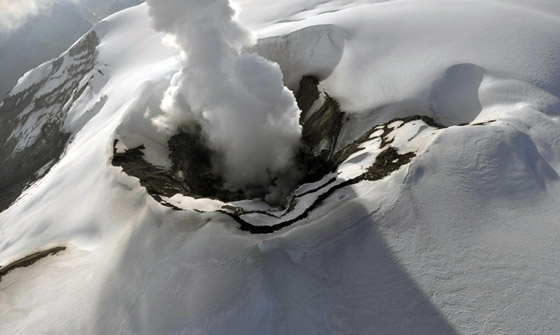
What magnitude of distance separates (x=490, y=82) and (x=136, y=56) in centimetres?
4000

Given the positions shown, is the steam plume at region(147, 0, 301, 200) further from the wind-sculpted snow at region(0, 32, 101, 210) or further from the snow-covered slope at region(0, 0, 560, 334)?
the wind-sculpted snow at region(0, 32, 101, 210)

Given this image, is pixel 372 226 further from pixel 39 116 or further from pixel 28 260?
pixel 39 116

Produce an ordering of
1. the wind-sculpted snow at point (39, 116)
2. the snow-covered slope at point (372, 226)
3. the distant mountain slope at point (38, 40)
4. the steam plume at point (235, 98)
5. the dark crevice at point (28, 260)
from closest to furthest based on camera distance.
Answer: the snow-covered slope at point (372, 226) < the dark crevice at point (28, 260) < the steam plume at point (235, 98) < the wind-sculpted snow at point (39, 116) < the distant mountain slope at point (38, 40)

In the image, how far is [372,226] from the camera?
11.2 metres

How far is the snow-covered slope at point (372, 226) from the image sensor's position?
31.2 feet

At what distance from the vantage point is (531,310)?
873 cm

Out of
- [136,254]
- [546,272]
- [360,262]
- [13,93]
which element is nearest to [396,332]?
[360,262]

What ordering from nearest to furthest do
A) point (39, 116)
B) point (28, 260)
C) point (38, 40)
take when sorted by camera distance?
1. point (28, 260)
2. point (39, 116)
3. point (38, 40)

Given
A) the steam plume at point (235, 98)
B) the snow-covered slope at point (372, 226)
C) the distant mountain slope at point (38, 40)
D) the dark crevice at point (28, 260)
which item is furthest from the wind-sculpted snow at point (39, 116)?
the distant mountain slope at point (38, 40)

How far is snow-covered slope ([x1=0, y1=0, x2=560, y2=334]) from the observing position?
952cm

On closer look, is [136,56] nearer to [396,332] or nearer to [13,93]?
[13,93]

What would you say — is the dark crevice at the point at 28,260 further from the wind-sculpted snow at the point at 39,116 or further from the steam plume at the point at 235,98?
the wind-sculpted snow at the point at 39,116

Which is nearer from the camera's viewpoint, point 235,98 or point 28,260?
point 28,260

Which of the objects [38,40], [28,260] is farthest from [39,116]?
[38,40]
